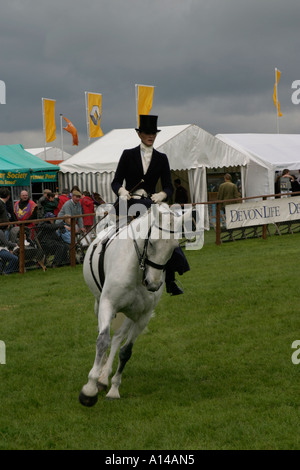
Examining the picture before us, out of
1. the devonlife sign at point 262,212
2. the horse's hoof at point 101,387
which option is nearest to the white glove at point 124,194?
the horse's hoof at point 101,387

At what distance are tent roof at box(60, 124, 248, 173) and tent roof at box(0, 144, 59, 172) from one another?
104cm

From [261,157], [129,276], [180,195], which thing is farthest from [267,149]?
[129,276]

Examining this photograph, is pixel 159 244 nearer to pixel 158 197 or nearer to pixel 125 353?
pixel 158 197

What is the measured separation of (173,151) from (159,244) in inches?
779

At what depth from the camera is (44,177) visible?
83.4 ft

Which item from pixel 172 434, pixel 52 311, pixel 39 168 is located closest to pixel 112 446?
pixel 172 434

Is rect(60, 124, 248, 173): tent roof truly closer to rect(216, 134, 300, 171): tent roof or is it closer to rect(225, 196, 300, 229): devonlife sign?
rect(216, 134, 300, 171): tent roof

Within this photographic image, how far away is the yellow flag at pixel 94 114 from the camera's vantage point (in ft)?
105

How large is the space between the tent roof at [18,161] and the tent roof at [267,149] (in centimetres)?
814

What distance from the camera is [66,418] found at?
6648 mm

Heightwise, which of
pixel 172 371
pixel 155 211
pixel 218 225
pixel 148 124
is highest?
pixel 148 124

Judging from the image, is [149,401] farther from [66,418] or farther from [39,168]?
[39,168]

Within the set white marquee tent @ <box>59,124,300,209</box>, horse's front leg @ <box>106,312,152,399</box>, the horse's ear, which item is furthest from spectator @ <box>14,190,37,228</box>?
the horse's ear

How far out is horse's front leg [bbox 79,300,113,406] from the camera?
21.6ft
